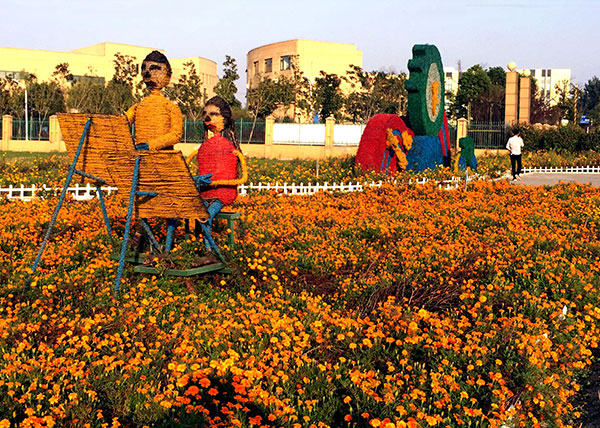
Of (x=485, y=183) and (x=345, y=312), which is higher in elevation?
(x=485, y=183)

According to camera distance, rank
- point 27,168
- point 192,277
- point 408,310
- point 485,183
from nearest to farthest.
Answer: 1. point 408,310
2. point 192,277
3. point 485,183
4. point 27,168

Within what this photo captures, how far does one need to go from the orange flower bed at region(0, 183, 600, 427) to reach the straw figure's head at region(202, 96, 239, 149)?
4.72 ft

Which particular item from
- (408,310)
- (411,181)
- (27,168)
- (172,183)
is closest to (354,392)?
(408,310)

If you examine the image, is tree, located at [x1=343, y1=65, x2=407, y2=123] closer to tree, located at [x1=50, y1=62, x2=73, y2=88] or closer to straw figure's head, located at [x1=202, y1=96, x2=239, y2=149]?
tree, located at [x1=50, y1=62, x2=73, y2=88]

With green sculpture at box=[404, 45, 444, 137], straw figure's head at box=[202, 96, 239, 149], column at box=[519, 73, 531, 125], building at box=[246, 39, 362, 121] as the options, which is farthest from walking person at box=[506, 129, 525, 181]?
building at box=[246, 39, 362, 121]

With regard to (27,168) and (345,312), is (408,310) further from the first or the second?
(27,168)

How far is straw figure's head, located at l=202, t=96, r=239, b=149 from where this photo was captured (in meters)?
6.80

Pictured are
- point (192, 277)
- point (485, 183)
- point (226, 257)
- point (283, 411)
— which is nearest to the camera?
point (283, 411)

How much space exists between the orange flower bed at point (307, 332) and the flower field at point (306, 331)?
0.7 inches

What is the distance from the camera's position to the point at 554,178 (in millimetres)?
20219

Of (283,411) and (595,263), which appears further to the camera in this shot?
(595,263)

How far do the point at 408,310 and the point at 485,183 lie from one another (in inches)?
432

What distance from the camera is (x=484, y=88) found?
67.5m

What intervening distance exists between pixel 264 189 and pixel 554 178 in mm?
10701
